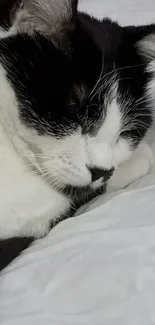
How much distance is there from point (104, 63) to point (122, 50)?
0.23ft

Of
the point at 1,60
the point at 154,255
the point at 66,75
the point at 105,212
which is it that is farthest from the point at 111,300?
the point at 1,60

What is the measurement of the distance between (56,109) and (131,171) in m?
0.26

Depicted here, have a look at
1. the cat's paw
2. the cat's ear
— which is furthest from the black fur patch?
the cat's ear

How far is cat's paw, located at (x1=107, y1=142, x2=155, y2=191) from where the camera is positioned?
120 cm

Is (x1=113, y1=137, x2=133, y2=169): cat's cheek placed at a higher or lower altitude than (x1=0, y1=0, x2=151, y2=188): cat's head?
lower

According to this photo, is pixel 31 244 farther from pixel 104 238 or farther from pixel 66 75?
pixel 66 75

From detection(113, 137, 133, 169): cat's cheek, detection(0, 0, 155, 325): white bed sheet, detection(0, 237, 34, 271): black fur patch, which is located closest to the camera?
detection(0, 0, 155, 325): white bed sheet

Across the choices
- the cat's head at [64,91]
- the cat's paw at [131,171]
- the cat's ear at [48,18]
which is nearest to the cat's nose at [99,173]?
the cat's head at [64,91]

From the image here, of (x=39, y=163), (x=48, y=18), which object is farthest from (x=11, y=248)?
(x=48, y=18)

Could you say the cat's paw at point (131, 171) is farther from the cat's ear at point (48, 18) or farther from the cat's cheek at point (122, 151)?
the cat's ear at point (48, 18)

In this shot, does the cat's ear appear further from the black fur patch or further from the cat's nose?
the black fur patch

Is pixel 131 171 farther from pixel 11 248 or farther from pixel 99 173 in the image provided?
pixel 11 248

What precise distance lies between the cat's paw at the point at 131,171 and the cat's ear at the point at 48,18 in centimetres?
31

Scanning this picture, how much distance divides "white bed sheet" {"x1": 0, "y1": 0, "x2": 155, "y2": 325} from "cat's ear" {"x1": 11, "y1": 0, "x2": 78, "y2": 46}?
32 cm
